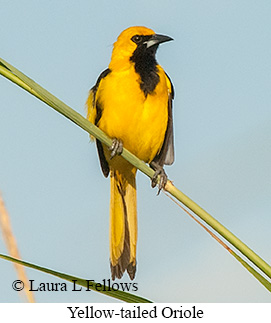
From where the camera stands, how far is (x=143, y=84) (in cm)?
324

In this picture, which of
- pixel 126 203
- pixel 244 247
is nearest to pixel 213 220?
pixel 244 247

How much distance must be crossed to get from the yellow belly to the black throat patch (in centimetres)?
4

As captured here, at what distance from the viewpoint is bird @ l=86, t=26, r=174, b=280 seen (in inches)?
126

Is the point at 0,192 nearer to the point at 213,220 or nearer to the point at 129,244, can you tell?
the point at 213,220

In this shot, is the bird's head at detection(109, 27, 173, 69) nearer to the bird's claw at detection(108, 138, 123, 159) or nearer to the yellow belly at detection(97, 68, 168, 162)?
the yellow belly at detection(97, 68, 168, 162)

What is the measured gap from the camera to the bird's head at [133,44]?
348cm

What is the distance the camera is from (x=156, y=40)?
3527 millimetres

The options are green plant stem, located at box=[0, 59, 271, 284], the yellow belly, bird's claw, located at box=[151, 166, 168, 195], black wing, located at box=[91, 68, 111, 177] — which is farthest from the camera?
black wing, located at box=[91, 68, 111, 177]

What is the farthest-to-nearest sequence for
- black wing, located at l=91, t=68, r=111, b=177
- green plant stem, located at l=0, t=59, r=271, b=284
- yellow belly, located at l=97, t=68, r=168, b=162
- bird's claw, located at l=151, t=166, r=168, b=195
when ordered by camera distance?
black wing, located at l=91, t=68, r=111, b=177
yellow belly, located at l=97, t=68, r=168, b=162
bird's claw, located at l=151, t=166, r=168, b=195
green plant stem, located at l=0, t=59, r=271, b=284

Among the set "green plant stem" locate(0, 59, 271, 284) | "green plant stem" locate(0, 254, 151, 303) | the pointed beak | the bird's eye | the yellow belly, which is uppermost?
the bird's eye

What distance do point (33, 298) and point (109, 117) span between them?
6.16ft

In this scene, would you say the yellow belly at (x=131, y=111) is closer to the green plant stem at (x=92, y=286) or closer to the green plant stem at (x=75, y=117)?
the green plant stem at (x=75, y=117)

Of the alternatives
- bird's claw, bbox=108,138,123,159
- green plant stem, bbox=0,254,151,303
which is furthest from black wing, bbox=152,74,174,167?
green plant stem, bbox=0,254,151,303

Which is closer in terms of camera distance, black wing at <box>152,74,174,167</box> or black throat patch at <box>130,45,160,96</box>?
black throat patch at <box>130,45,160,96</box>
